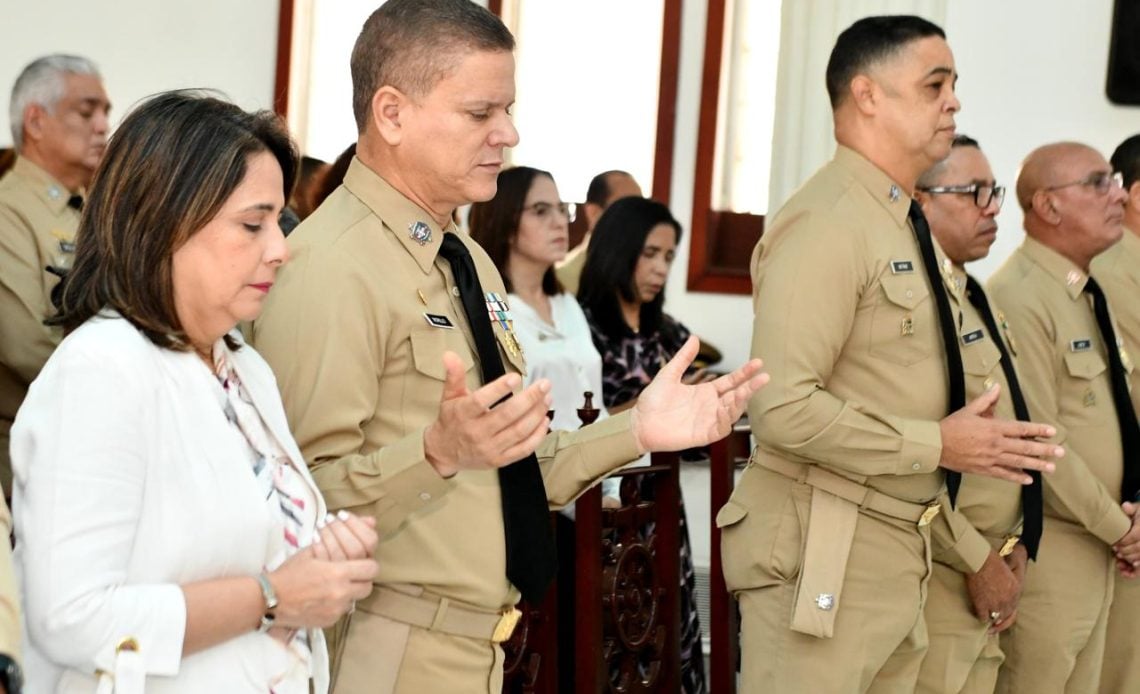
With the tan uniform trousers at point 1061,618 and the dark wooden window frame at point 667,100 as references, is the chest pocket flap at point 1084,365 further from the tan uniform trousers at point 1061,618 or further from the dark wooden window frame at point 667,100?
the dark wooden window frame at point 667,100

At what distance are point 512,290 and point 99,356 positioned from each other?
8.73 feet

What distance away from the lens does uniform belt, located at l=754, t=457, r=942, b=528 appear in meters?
2.74

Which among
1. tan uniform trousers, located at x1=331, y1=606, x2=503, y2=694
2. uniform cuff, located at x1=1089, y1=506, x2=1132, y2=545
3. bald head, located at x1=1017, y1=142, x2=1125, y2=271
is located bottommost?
uniform cuff, located at x1=1089, y1=506, x2=1132, y2=545

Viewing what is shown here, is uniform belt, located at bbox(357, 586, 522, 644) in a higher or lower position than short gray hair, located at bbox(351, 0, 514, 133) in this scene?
lower

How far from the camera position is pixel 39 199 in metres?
3.70

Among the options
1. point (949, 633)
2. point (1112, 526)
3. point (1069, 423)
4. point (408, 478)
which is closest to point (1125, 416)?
point (1069, 423)

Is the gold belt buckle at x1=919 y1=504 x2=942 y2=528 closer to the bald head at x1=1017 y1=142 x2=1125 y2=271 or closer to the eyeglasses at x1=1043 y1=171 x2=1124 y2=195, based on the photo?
the bald head at x1=1017 y1=142 x2=1125 y2=271

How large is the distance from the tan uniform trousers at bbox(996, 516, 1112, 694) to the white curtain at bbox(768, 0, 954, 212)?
2507mm

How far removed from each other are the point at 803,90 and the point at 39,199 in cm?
320

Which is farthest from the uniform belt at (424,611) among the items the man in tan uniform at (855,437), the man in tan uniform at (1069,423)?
the man in tan uniform at (1069,423)

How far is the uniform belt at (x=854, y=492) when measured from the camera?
8.99 feet

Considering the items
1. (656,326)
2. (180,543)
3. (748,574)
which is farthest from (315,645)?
(656,326)

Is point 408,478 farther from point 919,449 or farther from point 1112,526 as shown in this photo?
point 1112,526

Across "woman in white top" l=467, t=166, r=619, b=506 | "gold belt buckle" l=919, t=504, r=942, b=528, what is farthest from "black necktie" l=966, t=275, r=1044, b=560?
"woman in white top" l=467, t=166, r=619, b=506
